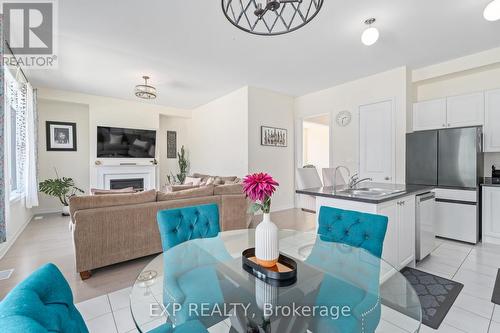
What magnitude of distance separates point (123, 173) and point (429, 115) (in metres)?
6.83

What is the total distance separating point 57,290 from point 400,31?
402cm

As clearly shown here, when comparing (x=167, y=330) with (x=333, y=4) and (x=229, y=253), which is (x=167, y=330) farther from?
(x=333, y=4)

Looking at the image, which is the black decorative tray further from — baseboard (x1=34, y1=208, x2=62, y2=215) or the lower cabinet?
baseboard (x1=34, y1=208, x2=62, y2=215)

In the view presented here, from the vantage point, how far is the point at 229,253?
5.38ft

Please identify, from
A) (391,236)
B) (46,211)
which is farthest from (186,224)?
(46,211)

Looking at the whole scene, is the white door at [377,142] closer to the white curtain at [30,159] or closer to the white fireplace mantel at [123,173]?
the white fireplace mantel at [123,173]

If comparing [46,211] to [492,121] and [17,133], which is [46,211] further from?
[492,121]

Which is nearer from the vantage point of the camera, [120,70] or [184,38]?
[184,38]

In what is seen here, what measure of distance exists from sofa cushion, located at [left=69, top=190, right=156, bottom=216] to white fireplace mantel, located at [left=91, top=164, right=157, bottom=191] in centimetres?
379

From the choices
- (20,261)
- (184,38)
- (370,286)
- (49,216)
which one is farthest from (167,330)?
(49,216)

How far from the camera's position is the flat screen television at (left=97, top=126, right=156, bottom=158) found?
5.80m

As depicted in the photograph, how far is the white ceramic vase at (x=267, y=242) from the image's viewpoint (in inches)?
47.1

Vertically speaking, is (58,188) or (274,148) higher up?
(274,148)

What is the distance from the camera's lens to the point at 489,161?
12.2 feet
